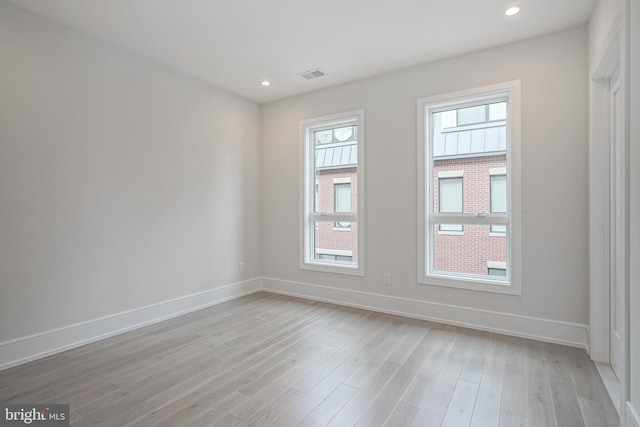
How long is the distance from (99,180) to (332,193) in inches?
105

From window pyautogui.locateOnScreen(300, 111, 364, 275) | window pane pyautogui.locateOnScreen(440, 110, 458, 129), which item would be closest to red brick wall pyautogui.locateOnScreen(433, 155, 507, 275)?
window pane pyautogui.locateOnScreen(440, 110, 458, 129)

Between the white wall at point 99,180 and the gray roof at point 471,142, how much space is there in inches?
108

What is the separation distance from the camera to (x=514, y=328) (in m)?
3.09

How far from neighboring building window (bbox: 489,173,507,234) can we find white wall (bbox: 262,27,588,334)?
0.20 meters

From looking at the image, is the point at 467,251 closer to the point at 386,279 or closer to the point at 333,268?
the point at 386,279

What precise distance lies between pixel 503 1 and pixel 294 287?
3.87 metres

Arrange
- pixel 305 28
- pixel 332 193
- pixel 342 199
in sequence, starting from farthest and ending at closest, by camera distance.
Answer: pixel 332 193 < pixel 342 199 < pixel 305 28

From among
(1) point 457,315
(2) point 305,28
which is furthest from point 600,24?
(1) point 457,315

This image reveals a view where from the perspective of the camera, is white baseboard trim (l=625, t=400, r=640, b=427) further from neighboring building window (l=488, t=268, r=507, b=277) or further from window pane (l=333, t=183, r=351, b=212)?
window pane (l=333, t=183, r=351, b=212)

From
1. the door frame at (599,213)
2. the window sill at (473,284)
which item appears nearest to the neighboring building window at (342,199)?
the window sill at (473,284)

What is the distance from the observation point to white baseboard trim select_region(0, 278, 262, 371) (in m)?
Answer: 2.52

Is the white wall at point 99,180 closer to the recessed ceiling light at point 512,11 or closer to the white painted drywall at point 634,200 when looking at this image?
the recessed ceiling light at point 512,11

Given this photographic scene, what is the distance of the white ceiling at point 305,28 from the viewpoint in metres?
2.57

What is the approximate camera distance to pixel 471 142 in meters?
3.43
